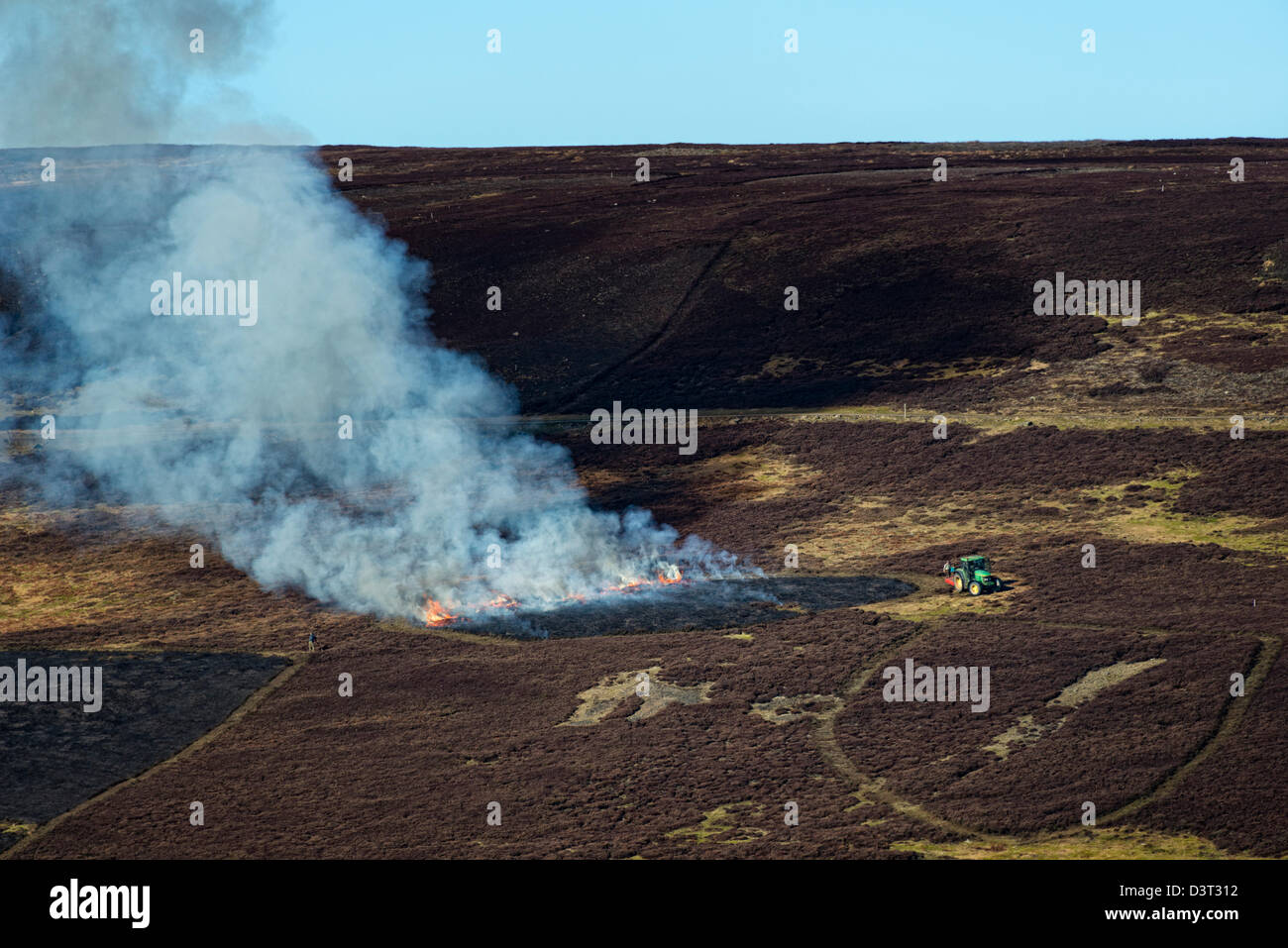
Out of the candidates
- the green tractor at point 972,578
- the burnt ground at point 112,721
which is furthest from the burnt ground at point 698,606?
the burnt ground at point 112,721

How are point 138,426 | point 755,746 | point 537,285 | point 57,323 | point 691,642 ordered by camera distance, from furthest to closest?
1. point 537,285
2. point 57,323
3. point 138,426
4. point 691,642
5. point 755,746

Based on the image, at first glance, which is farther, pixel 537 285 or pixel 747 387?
pixel 537 285

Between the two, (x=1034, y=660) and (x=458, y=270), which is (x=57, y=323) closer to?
(x=458, y=270)

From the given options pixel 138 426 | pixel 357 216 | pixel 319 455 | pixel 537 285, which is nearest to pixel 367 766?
pixel 319 455

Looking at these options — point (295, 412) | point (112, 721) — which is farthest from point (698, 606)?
point (295, 412)

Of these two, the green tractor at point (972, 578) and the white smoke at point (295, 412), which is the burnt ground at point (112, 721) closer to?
the white smoke at point (295, 412)

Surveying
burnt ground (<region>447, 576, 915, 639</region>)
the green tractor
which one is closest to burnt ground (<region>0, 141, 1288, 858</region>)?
burnt ground (<region>447, 576, 915, 639</region>)

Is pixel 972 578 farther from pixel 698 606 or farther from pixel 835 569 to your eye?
pixel 698 606
